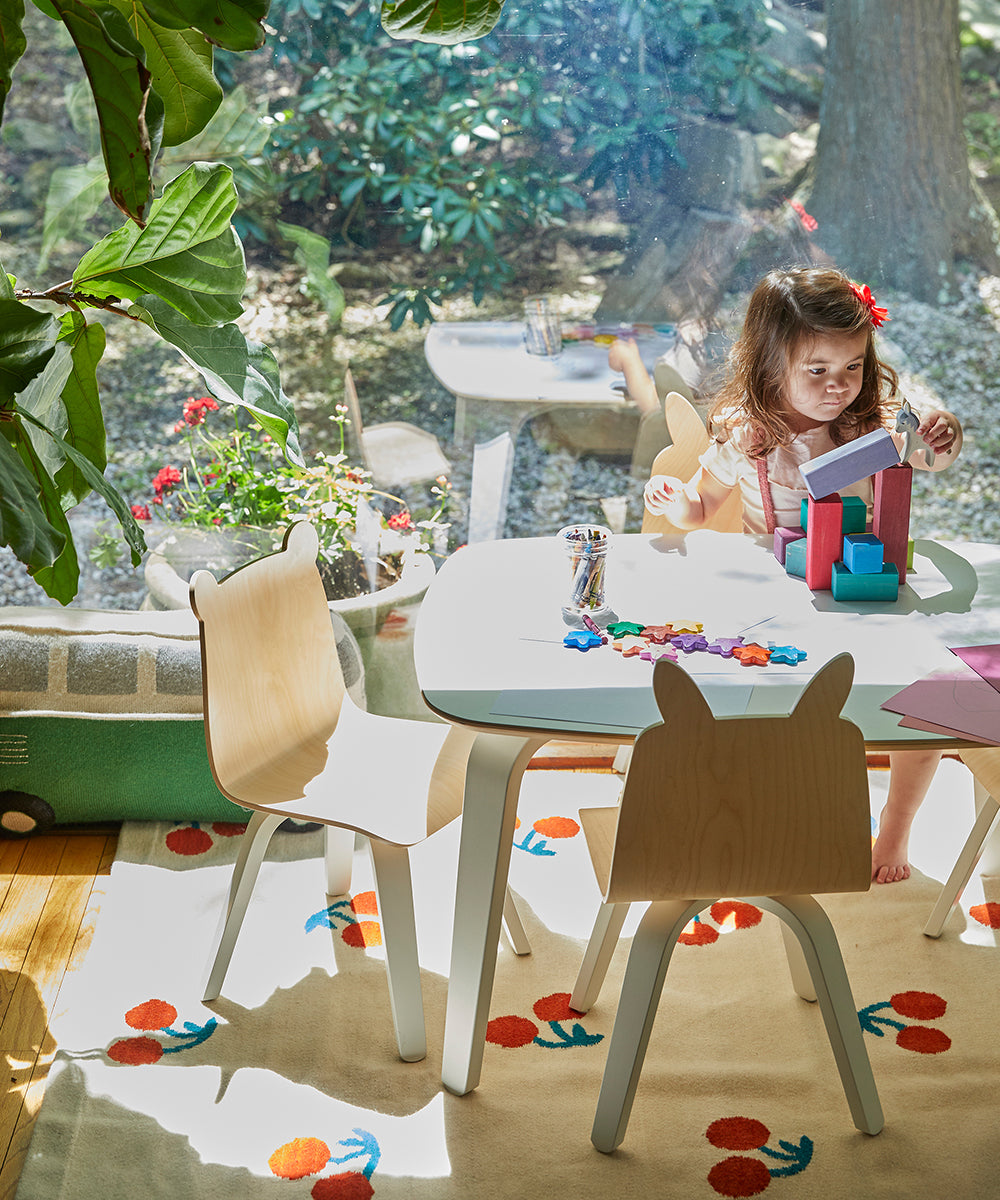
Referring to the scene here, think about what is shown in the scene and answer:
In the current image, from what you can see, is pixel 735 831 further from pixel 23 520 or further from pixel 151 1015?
pixel 151 1015

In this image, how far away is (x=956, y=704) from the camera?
4.93 feet

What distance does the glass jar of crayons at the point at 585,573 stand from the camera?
69.7 inches

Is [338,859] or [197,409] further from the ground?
[197,409]

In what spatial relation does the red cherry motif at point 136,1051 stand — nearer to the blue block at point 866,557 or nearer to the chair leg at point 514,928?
the chair leg at point 514,928

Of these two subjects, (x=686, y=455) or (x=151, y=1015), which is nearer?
(x=151, y=1015)

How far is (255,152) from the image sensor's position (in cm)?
256

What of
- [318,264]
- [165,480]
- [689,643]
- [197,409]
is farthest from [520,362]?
[689,643]

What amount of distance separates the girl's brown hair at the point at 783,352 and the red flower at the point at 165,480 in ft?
4.00

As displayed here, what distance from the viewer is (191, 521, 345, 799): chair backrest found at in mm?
1768

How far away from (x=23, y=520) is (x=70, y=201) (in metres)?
1.79

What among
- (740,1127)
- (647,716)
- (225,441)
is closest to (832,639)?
(647,716)

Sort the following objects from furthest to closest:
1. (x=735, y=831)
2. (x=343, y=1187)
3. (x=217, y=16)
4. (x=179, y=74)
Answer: (x=343, y=1187) < (x=735, y=831) < (x=179, y=74) < (x=217, y=16)

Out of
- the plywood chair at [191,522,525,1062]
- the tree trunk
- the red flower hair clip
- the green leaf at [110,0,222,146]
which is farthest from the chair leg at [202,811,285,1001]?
the tree trunk

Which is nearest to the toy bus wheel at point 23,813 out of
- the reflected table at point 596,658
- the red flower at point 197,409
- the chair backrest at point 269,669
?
the chair backrest at point 269,669
